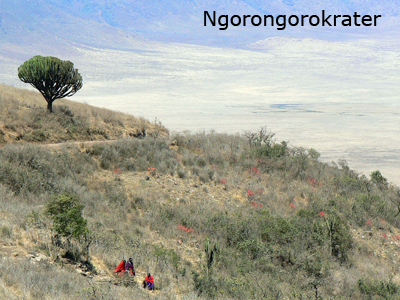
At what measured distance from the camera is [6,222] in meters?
7.66

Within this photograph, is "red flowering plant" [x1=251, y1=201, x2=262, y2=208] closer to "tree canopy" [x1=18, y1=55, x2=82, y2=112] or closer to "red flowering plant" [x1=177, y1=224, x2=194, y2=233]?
"red flowering plant" [x1=177, y1=224, x2=194, y2=233]

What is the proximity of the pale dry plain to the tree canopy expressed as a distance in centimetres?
2216

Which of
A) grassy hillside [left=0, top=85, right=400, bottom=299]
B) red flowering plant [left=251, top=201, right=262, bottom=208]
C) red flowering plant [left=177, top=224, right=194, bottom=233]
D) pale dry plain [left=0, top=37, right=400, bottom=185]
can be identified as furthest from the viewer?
pale dry plain [left=0, top=37, right=400, bottom=185]

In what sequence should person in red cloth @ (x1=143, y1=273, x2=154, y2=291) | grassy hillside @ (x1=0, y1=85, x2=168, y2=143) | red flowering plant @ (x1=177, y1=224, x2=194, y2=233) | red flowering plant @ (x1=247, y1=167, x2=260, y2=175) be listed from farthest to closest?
red flowering plant @ (x1=247, y1=167, x2=260, y2=175), grassy hillside @ (x1=0, y1=85, x2=168, y2=143), red flowering plant @ (x1=177, y1=224, x2=194, y2=233), person in red cloth @ (x1=143, y1=273, x2=154, y2=291)

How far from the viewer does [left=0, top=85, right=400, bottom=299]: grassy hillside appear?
7.07 meters

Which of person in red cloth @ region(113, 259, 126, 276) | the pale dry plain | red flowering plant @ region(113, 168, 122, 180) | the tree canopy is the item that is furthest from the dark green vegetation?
the pale dry plain

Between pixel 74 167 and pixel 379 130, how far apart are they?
44.2 metres

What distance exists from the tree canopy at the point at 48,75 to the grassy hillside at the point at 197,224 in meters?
5.03

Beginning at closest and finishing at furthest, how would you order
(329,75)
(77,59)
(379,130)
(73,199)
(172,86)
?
(73,199), (379,130), (172,86), (329,75), (77,59)

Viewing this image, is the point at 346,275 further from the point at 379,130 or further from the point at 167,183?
the point at 379,130

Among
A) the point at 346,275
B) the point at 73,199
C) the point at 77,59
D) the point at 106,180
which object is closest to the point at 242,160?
the point at 106,180

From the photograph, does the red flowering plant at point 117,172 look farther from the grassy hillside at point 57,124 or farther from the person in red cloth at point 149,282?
the person in red cloth at point 149,282

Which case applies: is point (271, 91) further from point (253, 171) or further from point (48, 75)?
point (48, 75)

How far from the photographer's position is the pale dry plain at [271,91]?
145ft
